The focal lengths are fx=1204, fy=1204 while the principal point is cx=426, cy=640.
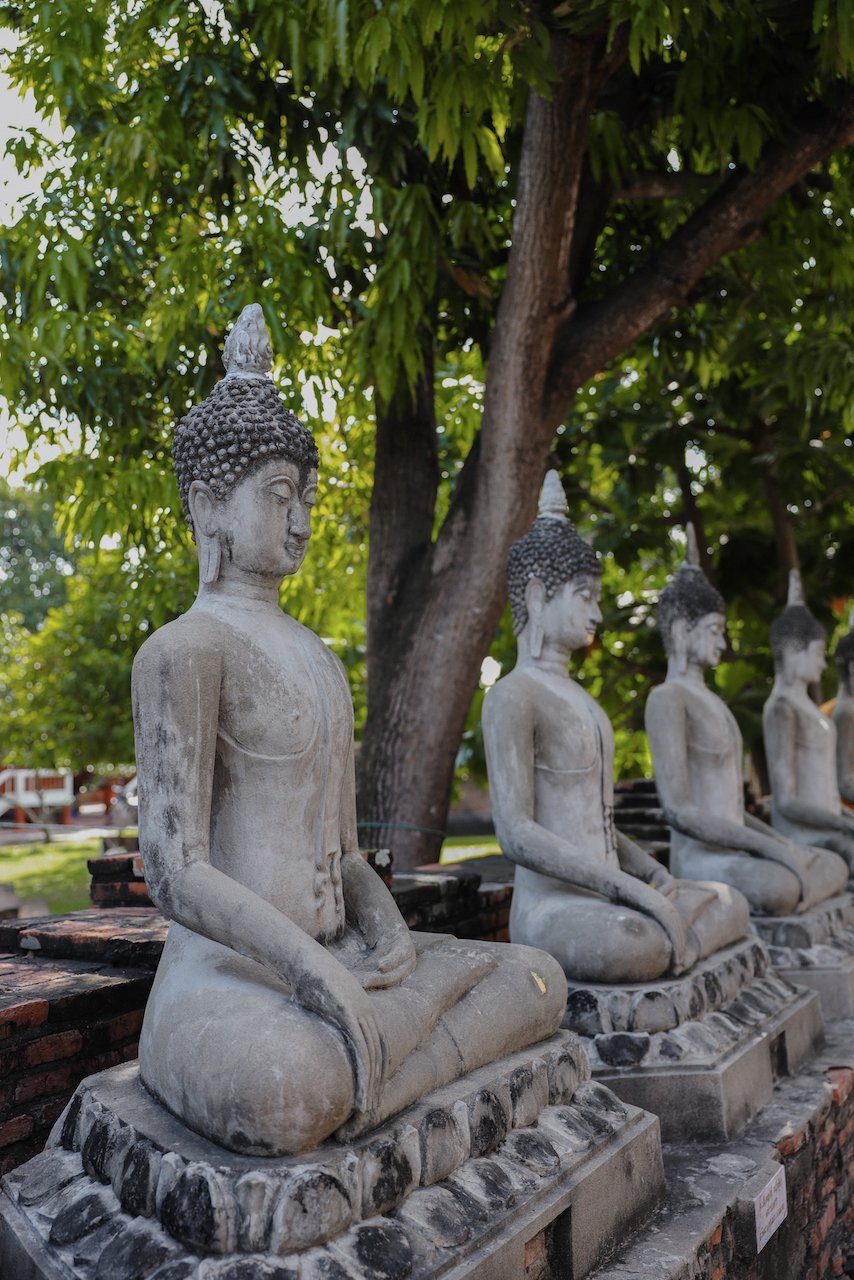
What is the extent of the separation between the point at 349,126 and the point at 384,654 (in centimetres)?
258

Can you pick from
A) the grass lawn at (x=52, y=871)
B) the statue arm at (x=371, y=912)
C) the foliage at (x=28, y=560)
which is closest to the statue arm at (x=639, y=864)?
the statue arm at (x=371, y=912)

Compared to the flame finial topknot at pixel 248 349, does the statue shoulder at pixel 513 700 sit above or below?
below

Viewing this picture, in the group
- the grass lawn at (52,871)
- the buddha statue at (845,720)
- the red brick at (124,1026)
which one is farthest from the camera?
the grass lawn at (52,871)

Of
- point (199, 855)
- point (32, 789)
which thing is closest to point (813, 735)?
point (199, 855)

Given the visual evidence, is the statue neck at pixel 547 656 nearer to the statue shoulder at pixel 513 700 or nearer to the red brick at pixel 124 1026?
the statue shoulder at pixel 513 700

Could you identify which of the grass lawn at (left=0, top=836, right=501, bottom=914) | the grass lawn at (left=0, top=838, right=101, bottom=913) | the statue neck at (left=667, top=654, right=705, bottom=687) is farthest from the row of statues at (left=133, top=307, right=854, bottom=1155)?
the grass lawn at (left=0, top=838, right=101, bottom=913)

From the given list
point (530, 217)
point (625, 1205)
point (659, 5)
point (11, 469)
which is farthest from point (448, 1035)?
point (11, 469)

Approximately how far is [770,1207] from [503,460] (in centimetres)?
383

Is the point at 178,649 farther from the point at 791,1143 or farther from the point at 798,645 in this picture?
the point at 798,645

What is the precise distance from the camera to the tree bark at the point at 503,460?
593 cm

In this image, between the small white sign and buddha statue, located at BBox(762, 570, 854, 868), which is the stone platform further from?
buddha statue, located at BBox(762, 570, 854, 868)

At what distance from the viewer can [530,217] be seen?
574 centimetres

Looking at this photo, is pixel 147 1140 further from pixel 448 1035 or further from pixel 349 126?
pixel 349 126

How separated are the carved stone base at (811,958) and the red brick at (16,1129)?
302cm
